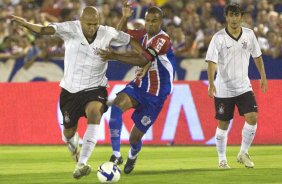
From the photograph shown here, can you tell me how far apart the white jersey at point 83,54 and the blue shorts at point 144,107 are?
751 millimetres

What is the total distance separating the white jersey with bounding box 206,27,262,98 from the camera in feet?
45.2

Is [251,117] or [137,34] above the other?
[137,34]

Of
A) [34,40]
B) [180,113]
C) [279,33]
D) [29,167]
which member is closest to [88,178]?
[29,167]

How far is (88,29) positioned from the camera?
40.0ft

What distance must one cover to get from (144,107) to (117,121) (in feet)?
2.41

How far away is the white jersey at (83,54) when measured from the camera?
12398mm

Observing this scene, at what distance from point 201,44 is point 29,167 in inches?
334

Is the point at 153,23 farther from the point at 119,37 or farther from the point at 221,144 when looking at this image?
the point at 221,144

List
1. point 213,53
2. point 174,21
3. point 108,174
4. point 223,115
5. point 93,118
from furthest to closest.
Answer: point 174,21
point 223,115
point 213,53
point 93,118
point 108,174

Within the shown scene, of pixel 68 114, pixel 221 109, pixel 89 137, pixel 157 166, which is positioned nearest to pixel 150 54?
pixel 68 114

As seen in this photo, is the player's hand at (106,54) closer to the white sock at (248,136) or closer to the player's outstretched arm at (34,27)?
the player's outstretched arm at (34,27)

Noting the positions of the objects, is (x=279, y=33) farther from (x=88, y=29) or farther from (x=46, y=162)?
→ (x=88, y=29)

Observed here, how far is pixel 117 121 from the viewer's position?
1261 centimetres

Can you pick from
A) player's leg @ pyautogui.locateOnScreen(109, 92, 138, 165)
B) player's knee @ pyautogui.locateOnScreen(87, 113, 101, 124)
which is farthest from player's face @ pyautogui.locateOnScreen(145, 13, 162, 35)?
player's knee @ pyautogui.locateOnScreen(87, 113, 101, 124)
